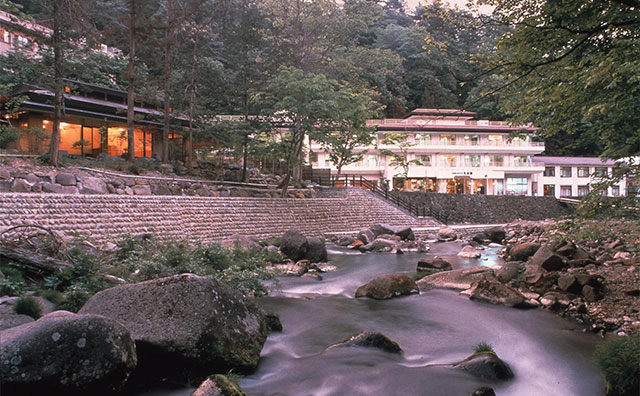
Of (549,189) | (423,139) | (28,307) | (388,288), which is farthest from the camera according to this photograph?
(549,189)

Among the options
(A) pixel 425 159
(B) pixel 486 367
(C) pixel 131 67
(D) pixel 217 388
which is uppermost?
(C) pixel 131 67

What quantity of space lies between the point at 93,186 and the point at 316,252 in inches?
365

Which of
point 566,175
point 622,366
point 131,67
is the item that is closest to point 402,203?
point 131,67

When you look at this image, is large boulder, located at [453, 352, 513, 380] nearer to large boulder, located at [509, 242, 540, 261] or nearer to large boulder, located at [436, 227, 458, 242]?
large boulder, located at [509, 242, 540, 261]

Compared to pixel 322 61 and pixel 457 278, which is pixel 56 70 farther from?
pixel 322 61

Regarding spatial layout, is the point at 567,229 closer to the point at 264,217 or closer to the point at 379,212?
the point at 264,217

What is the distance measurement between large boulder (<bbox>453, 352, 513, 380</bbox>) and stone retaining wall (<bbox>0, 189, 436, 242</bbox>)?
11.0 m

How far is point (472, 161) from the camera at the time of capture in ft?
166

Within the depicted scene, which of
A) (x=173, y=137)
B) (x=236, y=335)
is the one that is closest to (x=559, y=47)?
(x=236, y=335)

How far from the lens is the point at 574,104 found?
22.7 feet

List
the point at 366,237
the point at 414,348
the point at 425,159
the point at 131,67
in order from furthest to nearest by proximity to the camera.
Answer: the point at 425,159 → the point at 366,237 → the point at 131,67 → the point at 414,348

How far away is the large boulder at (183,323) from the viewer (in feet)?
15.5

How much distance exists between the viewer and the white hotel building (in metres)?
48.2

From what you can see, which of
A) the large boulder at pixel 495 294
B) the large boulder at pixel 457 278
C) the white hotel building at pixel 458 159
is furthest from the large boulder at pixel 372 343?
the white hotel building at pixel 458 159
